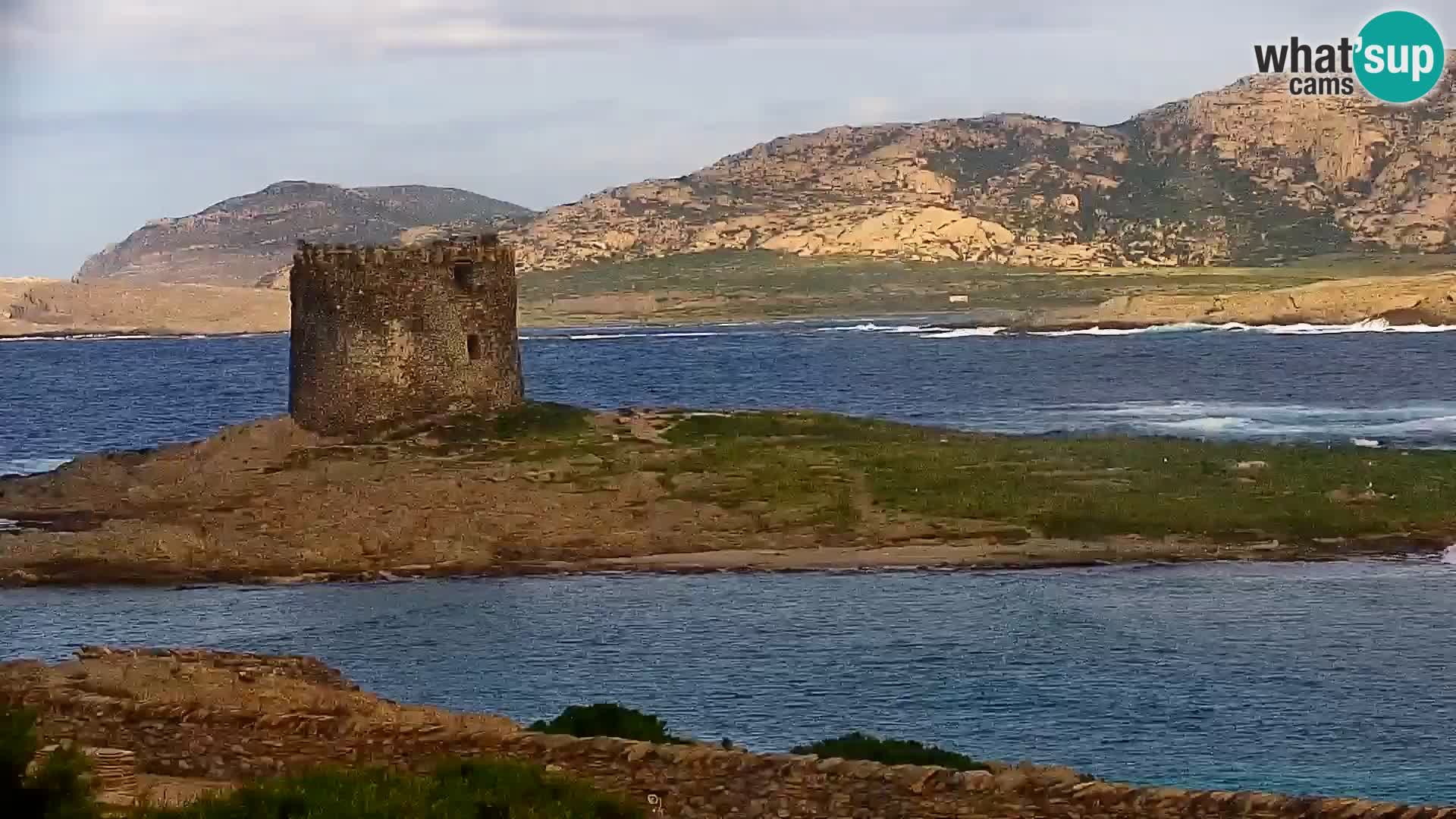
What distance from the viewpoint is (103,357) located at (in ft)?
469

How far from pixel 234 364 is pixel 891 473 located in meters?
94.2

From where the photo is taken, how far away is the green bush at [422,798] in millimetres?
12219

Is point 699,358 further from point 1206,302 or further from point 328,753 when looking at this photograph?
point 328,753

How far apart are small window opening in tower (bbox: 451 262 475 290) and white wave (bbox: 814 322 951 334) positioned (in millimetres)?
108811

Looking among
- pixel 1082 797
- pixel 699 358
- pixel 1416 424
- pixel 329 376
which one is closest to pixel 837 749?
pixel 1082 797

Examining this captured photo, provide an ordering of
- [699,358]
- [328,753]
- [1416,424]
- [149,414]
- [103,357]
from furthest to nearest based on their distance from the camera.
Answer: [103,357]
[699,358]
[149,414]
[1416,424]
[328,753]

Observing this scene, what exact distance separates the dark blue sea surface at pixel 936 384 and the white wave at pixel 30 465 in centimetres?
15

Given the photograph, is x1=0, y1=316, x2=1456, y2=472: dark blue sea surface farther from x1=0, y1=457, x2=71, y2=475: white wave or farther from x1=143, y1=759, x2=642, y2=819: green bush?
x1=143, y1=759, x2=642, y2=819: green bush

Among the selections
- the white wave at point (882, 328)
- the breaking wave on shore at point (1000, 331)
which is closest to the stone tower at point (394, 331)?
the breaking wave on shore at point (1000, 331)

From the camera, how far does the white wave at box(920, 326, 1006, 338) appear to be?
456ft

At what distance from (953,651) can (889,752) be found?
8.41m

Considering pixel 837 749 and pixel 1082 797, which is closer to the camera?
pixel 1082 797

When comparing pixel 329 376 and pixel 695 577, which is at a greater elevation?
pixel 329 376

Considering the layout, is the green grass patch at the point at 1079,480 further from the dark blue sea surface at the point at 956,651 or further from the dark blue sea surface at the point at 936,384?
the dark blue sea surface at the point at 936,384
